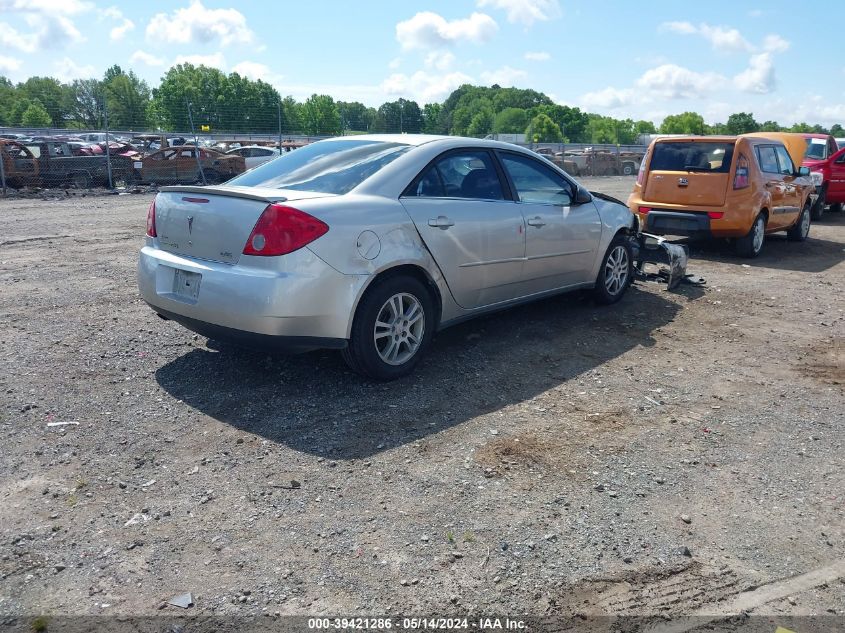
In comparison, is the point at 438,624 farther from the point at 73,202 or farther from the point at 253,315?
the point at 73,202

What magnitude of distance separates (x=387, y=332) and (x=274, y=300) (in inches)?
34.2

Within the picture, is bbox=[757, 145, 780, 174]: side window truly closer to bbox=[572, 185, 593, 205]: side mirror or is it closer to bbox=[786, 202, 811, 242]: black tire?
bbox=[786, 202, 811, 242]: black tire

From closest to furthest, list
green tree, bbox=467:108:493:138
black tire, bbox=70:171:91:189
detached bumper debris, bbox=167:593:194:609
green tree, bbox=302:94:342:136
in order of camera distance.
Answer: detached bumper debris, bbox=167:593:194:609 → black tire, bbox=70:171:91:189 → green tree, bbox=302:94:342:136 → green tree, bbox=467:108:493:138

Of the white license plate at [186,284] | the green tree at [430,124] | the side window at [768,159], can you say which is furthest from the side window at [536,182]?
the green tree at [430,124]

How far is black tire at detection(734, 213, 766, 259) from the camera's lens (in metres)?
10.4

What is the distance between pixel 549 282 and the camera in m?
6.34

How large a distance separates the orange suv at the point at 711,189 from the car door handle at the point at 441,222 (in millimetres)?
6075

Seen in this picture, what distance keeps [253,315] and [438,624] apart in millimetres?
2302

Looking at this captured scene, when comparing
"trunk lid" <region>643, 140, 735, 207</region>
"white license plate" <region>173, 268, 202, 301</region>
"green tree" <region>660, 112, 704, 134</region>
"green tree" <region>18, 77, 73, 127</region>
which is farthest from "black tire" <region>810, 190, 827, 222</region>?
"green tree" <region>660, 112, 704, 134</region>

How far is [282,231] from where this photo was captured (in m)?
4.37

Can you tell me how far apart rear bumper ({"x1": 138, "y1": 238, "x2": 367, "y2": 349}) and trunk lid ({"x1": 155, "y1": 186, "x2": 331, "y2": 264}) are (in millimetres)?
100

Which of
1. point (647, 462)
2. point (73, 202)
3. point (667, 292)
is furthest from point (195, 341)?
point (73, 202)

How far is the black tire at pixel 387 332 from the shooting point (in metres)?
4.68

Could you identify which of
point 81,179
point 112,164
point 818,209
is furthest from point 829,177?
point 81,179
